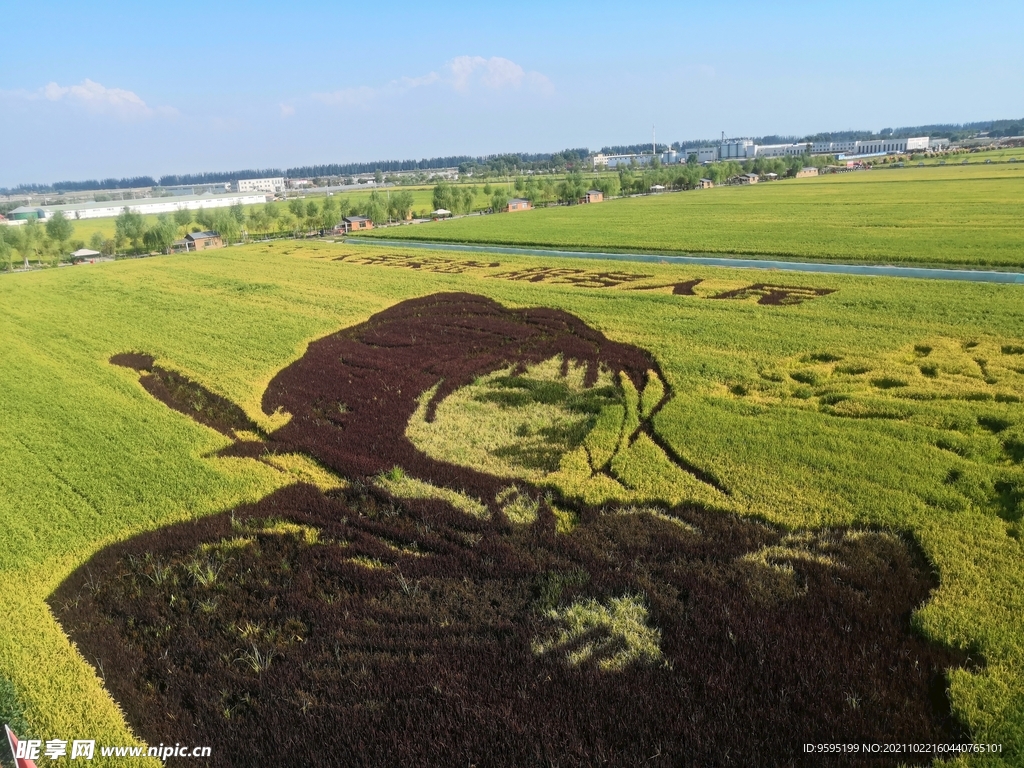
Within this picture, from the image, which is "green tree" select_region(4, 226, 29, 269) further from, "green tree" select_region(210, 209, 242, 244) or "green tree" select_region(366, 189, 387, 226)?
"green tree" select_region(366, 189, 387, 226)

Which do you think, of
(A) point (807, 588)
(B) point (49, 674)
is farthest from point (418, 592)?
(A) point (807, 588)

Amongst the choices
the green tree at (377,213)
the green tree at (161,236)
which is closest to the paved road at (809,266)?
the green tree at (377,213)

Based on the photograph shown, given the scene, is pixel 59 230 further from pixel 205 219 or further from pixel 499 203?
pixel 499 203

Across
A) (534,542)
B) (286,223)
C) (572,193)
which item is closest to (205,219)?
(286,223)

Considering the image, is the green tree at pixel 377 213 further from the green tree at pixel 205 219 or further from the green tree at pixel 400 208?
the green tree at pixel 205 219

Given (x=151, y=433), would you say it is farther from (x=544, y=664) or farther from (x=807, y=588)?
(x=807, y=588)
